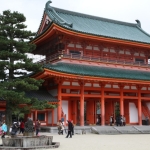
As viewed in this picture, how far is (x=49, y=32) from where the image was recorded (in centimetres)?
3198

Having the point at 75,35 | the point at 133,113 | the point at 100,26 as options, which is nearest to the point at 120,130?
the point at 133,113

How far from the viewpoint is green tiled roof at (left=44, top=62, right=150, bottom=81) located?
30.3 m

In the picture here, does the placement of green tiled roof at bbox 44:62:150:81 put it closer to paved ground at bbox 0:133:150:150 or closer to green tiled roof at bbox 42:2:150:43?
green tiled roof at bbox 42:2:150:43

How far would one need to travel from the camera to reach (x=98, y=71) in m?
32.5

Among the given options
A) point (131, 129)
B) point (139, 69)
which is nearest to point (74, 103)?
point (131, 129)

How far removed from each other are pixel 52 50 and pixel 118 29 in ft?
38.2

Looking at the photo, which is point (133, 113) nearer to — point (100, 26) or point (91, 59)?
point (91, 59)

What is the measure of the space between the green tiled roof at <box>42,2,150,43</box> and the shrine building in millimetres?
162

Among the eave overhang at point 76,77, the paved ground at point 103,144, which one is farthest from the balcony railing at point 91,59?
the paved ground at point 103,144

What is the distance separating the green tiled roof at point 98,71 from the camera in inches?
1192

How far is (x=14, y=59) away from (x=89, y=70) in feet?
31.5

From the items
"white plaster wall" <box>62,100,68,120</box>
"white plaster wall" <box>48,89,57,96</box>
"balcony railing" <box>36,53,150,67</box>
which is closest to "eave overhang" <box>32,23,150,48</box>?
"balcony railing" <box>36,53,150,67</box>

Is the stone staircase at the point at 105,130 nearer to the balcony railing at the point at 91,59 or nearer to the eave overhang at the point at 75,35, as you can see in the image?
the balcony railing at the point at 91,59

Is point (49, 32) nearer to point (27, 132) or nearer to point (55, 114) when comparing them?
point (55, 114)
